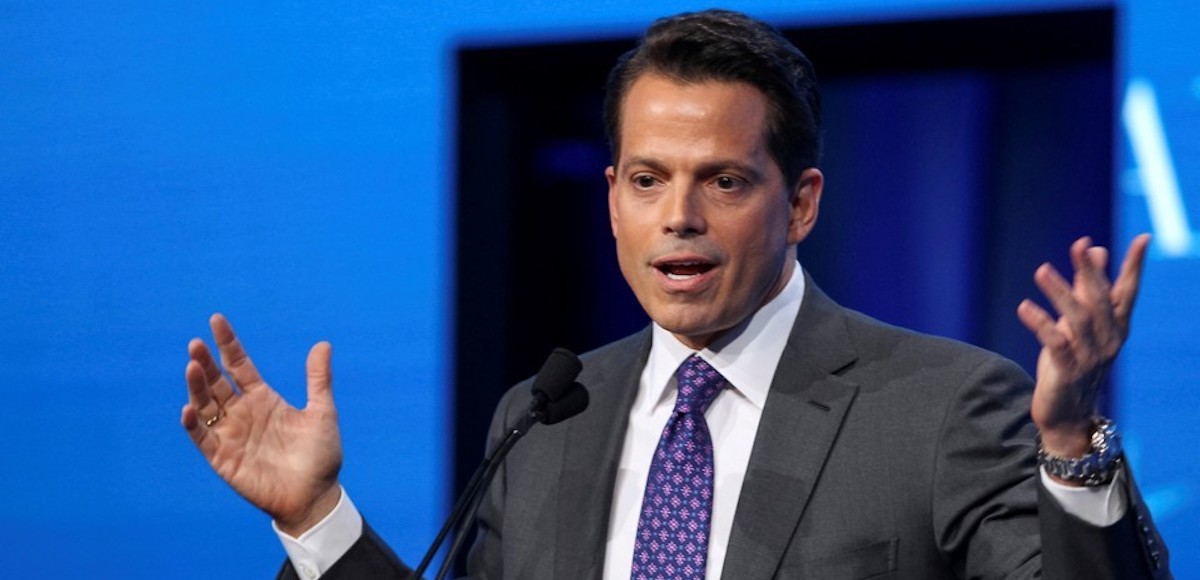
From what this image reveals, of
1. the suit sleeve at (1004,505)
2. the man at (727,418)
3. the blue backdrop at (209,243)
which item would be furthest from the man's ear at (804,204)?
the blue backdrop at (209,243)

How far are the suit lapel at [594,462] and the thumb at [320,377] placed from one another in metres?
0.39

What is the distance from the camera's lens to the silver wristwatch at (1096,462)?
1.72 m

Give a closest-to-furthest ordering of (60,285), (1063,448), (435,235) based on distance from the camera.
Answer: (1063,448) → (435,235) → (60,285)

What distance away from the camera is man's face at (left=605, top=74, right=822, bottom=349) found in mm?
2201

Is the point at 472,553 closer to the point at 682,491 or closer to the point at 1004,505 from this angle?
the point at 682,491

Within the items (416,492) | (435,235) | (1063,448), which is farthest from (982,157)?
(1063,448)

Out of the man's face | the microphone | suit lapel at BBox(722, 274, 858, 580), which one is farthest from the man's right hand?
suit lapel at BBox(722, 274, 858, 580)

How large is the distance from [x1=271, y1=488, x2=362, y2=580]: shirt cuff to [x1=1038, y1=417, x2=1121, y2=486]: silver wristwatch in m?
0.97

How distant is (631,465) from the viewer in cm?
233

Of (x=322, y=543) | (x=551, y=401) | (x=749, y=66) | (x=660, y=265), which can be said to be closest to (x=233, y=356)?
(x=322, y=543)

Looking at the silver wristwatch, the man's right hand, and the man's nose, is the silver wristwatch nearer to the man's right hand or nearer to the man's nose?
the man's nose

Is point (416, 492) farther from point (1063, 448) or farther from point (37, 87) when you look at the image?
point (1063, 448)

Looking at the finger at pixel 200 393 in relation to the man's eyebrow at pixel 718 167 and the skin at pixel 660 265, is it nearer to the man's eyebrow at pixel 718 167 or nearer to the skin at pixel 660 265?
the skin at pixel 660 265

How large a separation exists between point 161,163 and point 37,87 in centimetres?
42
